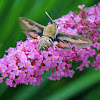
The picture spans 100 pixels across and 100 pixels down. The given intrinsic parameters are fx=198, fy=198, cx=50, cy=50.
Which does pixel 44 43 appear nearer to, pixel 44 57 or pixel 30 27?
pixel 44 57

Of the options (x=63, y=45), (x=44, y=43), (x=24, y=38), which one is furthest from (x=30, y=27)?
(x=24, y=38)

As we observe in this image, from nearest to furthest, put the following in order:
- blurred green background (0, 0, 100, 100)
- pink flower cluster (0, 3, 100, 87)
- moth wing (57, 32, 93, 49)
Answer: moth wing (57, 32, 93, 49) → pink flower cluster (0, 3, 100, 87) → blurred green background (0, 0, 100, 100)

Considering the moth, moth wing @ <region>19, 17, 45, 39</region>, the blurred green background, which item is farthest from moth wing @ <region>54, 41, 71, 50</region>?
the blurred green background

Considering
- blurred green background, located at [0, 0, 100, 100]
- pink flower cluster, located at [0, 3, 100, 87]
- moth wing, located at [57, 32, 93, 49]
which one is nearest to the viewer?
moth wing, located at [57, 32, 93, 49]

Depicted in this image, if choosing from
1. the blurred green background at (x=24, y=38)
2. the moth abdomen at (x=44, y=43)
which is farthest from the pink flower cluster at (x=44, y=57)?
the blurred green background at (x=24, y=38)

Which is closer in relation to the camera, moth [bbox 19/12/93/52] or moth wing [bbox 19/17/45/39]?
moth [bbox 19/12/93/52]

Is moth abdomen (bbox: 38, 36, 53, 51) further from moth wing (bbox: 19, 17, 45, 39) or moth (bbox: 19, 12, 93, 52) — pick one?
moth wing (bbox: 19, 17, 45, 39)

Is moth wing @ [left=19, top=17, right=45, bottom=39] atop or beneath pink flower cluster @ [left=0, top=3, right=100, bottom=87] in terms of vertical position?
atop
